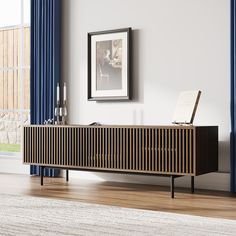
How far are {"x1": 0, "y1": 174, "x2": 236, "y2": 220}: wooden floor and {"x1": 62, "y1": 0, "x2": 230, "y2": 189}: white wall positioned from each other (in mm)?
380

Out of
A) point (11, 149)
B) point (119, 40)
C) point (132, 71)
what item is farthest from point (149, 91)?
point (11, 149)

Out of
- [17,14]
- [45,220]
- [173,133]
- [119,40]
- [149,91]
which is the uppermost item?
[17,14]

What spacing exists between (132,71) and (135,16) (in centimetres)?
62

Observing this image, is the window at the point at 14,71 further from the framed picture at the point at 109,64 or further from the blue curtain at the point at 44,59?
the framed picture at the point at 109,64

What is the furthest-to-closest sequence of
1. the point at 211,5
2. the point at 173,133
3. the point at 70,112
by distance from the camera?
1. the point at 70,112
2. the point at 211,5
3. the point at 173,133

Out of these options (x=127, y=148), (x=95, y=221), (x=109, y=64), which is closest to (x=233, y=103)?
(x=127, y=148)

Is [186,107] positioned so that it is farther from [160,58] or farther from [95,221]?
[95,221]

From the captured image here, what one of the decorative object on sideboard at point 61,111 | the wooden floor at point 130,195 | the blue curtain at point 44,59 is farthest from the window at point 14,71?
the wooden floor at point 130,195

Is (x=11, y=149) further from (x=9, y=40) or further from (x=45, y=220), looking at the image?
(x=45, y=220)

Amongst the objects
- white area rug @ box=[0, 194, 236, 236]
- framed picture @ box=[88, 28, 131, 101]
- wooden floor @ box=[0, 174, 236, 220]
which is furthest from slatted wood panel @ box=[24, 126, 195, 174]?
white area rug @ box=[0, 194, 236, 236]

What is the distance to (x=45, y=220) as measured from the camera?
11.3ft

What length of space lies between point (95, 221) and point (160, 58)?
2508mm

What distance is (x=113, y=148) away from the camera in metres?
4.98

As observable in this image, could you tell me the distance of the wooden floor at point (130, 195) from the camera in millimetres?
3986
